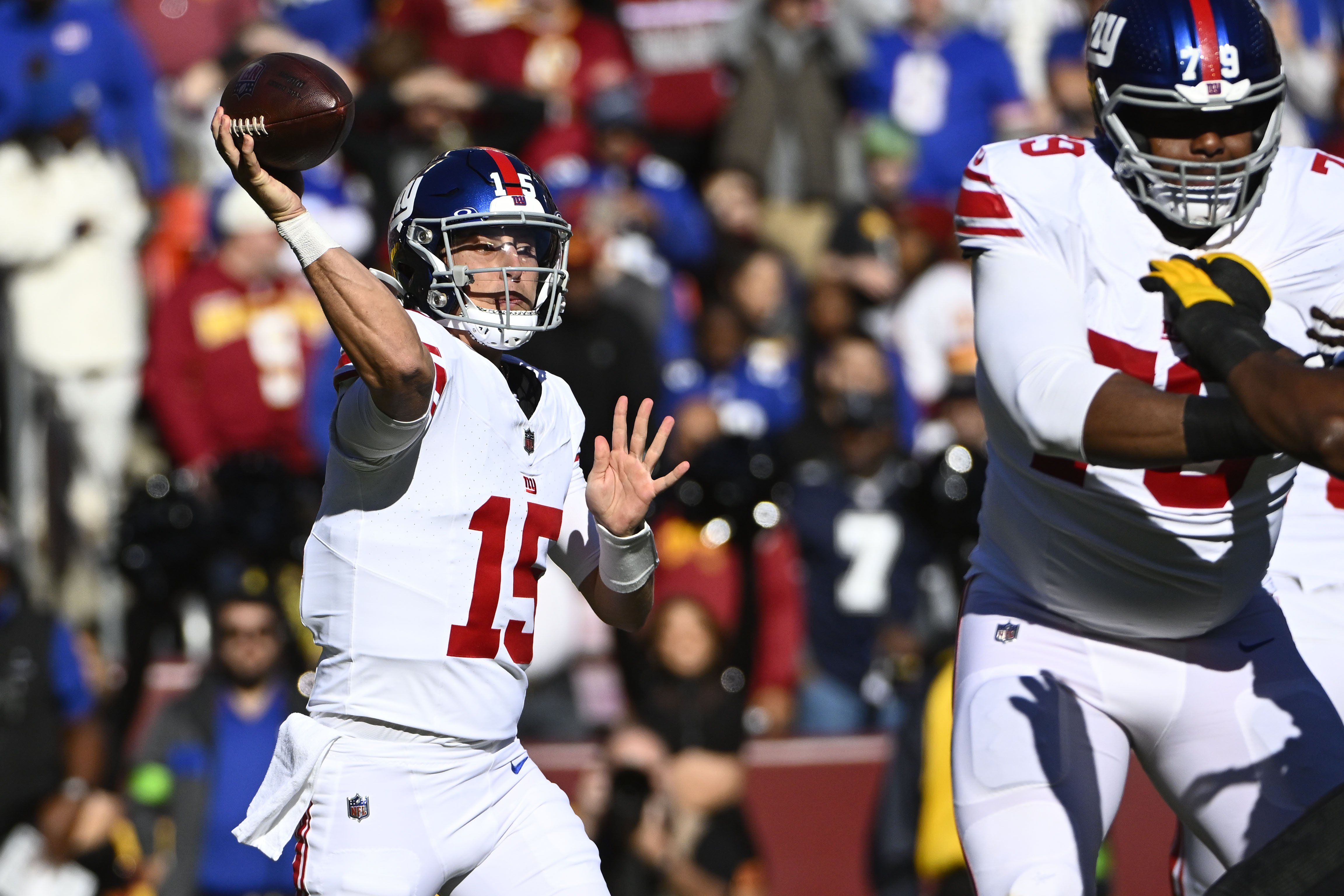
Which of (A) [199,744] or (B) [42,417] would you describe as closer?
(A) [199,744]

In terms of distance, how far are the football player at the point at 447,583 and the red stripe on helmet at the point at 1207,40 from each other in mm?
1265

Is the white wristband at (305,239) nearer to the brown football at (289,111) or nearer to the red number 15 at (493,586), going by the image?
the brown football at (289,111)

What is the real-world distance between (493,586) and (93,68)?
573 centimetres

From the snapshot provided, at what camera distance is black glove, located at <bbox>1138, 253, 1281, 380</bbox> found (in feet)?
9.91

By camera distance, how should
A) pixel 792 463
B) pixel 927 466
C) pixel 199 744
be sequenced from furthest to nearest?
pixel 792 463 → pixel 927 466 → pixel 199 744

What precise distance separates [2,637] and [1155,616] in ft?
15.4

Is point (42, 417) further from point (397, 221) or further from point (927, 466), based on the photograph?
point (397, 221)

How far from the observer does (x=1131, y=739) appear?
363 centimetres

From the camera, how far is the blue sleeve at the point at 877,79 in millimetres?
9477

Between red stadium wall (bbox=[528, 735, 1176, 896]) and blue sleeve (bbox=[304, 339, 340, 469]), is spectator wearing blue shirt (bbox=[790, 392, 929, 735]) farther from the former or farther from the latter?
blue sleeve (bbox=[304, 339, 340, 469])

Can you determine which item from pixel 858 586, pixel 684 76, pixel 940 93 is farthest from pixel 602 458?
pixel 684 76

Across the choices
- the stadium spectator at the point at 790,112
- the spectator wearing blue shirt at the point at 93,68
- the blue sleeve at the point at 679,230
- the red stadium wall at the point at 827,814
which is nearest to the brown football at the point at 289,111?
the red stadium wall at the point at 827,814

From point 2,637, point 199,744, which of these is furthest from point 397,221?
point 2,637

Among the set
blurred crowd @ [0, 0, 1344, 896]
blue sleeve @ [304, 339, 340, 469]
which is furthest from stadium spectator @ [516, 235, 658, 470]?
blue sleeve @ [304, 339, 340, 469]
